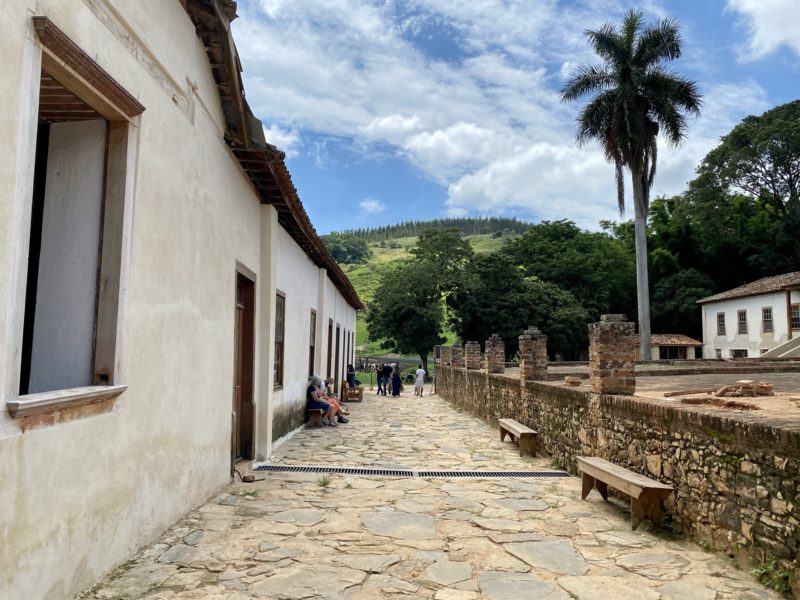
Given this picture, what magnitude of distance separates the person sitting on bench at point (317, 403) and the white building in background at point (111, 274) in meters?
5.93

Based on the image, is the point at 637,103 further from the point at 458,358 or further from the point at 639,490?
the point at 639,490

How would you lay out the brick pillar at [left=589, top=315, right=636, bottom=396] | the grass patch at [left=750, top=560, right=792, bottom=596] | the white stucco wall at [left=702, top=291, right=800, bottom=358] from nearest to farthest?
the grass patch at [left=750, top=560, right=792, bottom=596]
the brick pillar at [left=589, top=315, right=636, bottom=396]
the white stucco wall at [left=702, top=291, right=800, bottom=358]

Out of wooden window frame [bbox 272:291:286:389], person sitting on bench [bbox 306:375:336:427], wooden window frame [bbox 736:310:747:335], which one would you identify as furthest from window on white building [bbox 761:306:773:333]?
wooden window frame [bbox 272:291:286:389]

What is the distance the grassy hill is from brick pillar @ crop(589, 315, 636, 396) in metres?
38.4

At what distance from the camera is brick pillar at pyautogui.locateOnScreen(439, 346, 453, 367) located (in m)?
21.8

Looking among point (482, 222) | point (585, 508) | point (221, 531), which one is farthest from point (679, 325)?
point (482, 222)

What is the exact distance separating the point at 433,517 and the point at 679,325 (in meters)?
42.0

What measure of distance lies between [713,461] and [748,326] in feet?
117

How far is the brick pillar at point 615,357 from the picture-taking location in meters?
6.76

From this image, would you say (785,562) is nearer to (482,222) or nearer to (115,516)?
(115,516)

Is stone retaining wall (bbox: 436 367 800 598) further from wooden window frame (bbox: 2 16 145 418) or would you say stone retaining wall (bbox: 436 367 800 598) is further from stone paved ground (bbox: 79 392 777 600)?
wooden window frame (bbox: 2 16 145 418)

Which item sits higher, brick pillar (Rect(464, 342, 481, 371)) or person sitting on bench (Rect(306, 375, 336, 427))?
brick pillar (Rect(464, 342, 481, 371))

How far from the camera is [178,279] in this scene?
16.3ft

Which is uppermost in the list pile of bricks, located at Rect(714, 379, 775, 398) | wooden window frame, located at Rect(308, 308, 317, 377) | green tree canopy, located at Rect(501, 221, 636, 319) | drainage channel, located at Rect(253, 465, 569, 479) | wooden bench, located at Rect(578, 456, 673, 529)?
green tree canopy, located at Rect(501, 221, 636, 319)
